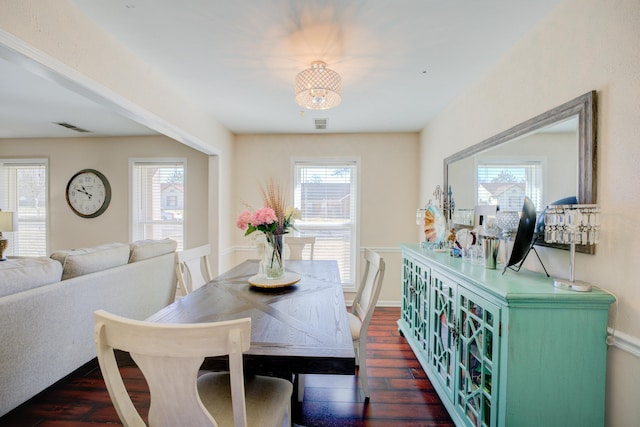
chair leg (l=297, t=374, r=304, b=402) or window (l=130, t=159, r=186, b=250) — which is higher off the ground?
window (l=130, t=159, r=186, b=250)

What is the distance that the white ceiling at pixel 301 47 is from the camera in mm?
1515

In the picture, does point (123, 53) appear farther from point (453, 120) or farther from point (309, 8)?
point (453, 120)

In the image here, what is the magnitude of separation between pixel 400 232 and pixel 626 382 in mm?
2843

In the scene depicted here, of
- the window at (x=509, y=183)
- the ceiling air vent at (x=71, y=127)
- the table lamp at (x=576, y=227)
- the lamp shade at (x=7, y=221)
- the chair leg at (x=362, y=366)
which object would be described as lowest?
the chair leg at (x=362, y=366)

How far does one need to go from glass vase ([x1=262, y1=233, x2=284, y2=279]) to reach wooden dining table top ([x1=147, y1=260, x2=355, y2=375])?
0.15 meters

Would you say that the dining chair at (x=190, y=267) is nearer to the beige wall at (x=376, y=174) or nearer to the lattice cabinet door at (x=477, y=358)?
the beige wall at (x=376, y=174)

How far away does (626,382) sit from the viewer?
1.08 meters

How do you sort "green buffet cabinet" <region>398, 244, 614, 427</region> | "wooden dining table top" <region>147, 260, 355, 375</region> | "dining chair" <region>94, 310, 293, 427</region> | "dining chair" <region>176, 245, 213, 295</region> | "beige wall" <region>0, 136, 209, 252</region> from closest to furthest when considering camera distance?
1. "dining chair" <region>94, 310, 293, 427</region>
2. "wooden dining table top" <region>147, 260, 355, 375</region>
3. "green buffet cabinet" <region>398, 244, 614, 427</region>
4. "dining chair" <region>176, 245, 213, 295</region>
5. "beige wall" <region>0, 136, 209, 252</region>

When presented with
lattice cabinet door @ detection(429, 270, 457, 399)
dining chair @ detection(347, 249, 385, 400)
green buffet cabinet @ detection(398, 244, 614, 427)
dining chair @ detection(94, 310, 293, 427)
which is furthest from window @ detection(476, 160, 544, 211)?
dining chair @ detection(94, 310, 293, 427)

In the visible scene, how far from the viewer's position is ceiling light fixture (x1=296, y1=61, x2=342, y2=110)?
182 centimetres

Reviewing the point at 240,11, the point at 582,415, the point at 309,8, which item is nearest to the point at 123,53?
the point at 240,11

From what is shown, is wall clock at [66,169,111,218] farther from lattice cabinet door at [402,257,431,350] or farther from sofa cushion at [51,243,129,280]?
lattice cabinet door at [402,257,431,350]

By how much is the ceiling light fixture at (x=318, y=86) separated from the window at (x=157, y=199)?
291cm

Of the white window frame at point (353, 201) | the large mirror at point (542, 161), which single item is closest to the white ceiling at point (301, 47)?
the large mirror at point (542, 161)
